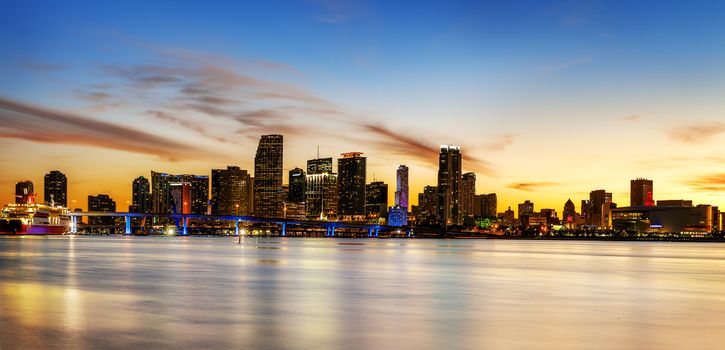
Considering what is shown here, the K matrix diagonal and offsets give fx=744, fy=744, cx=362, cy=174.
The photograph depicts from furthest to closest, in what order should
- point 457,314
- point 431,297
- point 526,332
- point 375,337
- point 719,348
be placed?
point 431,297
point 457,314
point 526,332
point 375,337
point 719,348

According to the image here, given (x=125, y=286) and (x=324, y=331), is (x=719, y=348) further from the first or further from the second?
(x=125, y=286)

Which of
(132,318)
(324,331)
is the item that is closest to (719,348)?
(324,331)

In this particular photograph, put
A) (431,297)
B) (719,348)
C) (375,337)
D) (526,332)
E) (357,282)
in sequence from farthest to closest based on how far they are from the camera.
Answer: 1. (357,282)
2. (431,297)
3. (526,332)
4. (375,337)
5. (719,348)

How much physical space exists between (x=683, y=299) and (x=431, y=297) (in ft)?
36.8

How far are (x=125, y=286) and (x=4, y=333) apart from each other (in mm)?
16515

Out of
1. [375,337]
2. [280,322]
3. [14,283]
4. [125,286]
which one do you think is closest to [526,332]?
[375,337]

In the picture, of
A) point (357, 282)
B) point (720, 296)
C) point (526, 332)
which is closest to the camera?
point (526, 332)

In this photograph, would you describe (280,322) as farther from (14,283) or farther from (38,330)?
(14,283)

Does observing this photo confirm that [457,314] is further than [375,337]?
Yes

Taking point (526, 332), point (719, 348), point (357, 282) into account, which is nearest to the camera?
point (719, 348)

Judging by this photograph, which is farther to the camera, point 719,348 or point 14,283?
point 14,283

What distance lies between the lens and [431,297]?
101 ft

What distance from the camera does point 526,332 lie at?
2053 centimetres

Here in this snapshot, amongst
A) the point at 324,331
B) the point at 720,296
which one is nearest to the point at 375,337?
the point at 324,331
